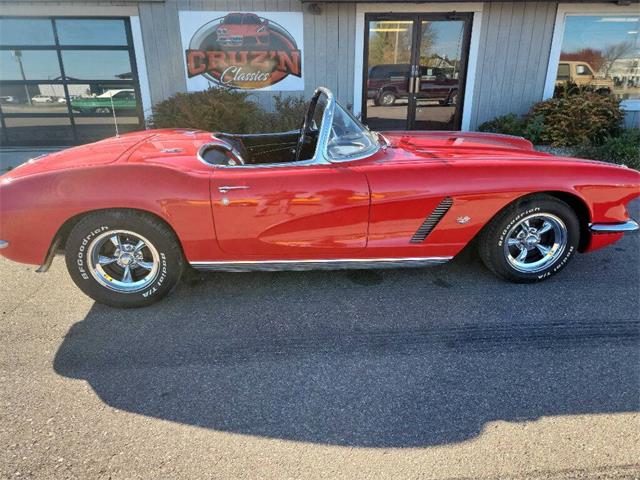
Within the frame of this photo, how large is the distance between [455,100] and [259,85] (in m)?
3.92

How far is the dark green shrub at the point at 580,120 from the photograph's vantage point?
24.5 feet

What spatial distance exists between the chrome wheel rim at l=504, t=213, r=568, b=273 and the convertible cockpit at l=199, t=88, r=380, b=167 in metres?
1.27

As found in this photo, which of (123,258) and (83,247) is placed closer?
(83,247)

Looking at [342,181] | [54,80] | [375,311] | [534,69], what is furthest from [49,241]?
[534,69]

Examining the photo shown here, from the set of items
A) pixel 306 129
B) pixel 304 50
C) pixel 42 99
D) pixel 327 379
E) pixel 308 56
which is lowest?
pixel 327 379

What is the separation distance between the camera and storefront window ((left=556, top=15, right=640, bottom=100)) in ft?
27.7

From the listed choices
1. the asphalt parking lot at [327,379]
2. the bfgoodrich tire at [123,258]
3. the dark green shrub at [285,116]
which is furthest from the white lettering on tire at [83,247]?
the dark green shrub at [285,116]

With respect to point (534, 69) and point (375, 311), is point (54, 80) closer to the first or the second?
point (375, 311)

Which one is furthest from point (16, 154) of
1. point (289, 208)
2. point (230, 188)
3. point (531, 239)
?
point (531, 239)

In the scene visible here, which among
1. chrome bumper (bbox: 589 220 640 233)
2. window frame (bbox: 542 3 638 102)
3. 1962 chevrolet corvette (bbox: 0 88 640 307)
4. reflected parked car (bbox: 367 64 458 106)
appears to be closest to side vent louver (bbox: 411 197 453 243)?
1962 chevrolet corvette (bbox: 0 88 640 307)

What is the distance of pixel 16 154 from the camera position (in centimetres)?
806

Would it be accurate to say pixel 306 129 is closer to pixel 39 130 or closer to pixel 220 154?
pixel 220 154

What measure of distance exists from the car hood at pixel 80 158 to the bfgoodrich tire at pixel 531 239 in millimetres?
2779

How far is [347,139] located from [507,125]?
5.96 m
